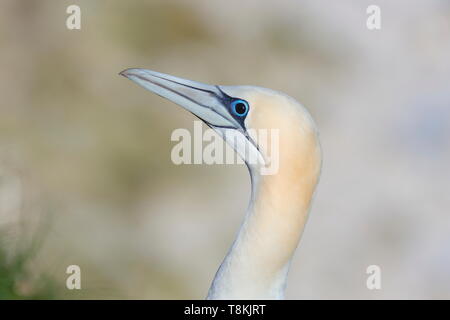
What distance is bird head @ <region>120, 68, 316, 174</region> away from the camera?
2053 millimetres

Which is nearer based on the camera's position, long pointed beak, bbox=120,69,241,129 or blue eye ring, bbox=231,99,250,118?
blue eye ring, bbox=231,99,250,118

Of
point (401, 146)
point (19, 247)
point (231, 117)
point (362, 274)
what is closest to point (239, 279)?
point (231, 117)

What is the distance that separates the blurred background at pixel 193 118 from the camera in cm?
572

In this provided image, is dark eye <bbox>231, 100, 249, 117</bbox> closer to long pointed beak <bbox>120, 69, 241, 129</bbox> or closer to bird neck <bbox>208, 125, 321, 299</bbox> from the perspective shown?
long pointed beak <bbox>120, 69, 241, 129</bbox>

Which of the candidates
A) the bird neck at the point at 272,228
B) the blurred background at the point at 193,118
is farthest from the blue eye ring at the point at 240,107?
the blurred background at the point at 193,118

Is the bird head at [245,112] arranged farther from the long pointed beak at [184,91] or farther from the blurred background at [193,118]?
the blurred background at [193,118]

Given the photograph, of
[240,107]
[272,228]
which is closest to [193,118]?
[240,107]

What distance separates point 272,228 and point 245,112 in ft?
1.24

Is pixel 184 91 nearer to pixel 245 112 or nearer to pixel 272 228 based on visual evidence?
pixel 245 112

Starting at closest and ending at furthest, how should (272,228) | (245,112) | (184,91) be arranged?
(272,228), (245,112), (184,91)

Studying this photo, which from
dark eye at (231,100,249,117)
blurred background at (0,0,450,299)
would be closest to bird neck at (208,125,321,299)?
dark eye at (231,100,249,117)

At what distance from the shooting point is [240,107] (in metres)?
2.23

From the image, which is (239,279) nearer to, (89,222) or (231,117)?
(231,117)

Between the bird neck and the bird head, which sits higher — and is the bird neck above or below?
below
